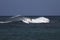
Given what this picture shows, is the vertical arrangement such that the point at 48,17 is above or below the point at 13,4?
below

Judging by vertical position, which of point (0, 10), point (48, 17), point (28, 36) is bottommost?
point (28, 36)

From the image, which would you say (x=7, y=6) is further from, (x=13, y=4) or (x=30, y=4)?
(x=30, y=4)

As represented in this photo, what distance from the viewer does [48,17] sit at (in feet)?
16.3

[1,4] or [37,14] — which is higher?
[1,4]

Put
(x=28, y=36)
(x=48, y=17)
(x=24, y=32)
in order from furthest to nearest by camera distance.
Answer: (x=48, y=17) < (x=24, y=32) < (x=28, y=36)

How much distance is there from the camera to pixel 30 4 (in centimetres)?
498

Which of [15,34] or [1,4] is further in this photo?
[1,4]

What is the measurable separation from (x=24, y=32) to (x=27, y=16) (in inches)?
64.4

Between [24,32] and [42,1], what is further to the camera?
[42,1]

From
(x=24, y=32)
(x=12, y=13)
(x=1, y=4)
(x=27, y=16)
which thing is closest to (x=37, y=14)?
(x=27, y=16)

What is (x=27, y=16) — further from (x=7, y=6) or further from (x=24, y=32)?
(x=24, y=32)

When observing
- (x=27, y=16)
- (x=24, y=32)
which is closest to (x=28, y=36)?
(x=24, y=32)

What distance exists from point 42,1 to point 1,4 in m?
1.38

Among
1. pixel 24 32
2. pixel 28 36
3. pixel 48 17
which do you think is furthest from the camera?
pixel 48 17
